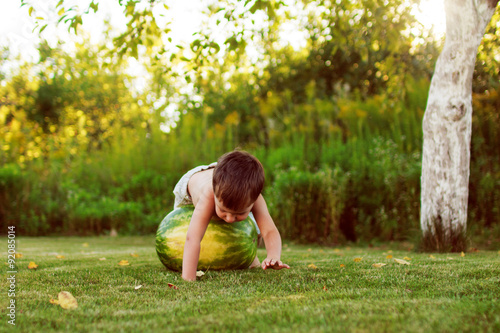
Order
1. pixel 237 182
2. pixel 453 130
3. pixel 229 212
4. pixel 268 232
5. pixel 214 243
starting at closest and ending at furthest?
pixel 237 182 < pixel 229 212 < pixel 214 243 < pixel 268 232 < pixel 453 130

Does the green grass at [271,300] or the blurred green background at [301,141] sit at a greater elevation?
the blurred green background at [301,141]

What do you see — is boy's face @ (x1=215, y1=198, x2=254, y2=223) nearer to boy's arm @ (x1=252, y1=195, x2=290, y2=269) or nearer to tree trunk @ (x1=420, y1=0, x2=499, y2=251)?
boy's arm @ (x1=252, y1=195, x2=290, y2=269)

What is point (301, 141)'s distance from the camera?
9.12 meters

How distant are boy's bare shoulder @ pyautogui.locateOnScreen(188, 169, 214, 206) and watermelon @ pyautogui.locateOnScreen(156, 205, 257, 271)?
22cm

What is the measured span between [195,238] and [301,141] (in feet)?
20.4

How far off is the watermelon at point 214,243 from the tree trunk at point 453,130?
280cm

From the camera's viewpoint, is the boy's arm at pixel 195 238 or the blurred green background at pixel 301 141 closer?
the boy's arm at pixel 195 238

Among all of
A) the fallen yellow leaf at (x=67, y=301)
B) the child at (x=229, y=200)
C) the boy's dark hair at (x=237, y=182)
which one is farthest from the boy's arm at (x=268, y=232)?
the fallen yellow leaf at (x=67, y=301)

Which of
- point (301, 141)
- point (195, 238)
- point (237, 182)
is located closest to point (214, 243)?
point (195, 238)

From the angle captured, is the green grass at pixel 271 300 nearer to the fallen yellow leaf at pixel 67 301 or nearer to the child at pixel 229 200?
the fallen yellow leaf at pixel 67 301

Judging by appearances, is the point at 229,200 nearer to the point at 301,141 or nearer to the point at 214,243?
the point at 214,243

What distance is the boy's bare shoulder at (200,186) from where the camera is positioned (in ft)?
10.7

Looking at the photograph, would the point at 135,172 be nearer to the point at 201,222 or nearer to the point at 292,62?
the point at 292,62

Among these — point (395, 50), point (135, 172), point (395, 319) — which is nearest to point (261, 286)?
point (395, 319)
